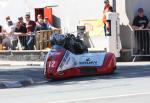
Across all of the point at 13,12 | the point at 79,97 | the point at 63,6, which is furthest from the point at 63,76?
the point at 13,12

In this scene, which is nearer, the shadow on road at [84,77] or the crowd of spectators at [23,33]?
the shadow on road at [84,77]

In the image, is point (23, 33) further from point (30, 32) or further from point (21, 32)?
point (30, 32)

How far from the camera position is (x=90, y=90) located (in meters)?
15.0

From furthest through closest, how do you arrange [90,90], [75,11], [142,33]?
[75,11] < [142,33] < [90,90]

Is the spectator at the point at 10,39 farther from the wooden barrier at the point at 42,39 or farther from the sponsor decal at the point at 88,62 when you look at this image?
the sponsor decal at the point at 88,62

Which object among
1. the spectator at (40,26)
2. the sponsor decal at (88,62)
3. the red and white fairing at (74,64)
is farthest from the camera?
the spectator at (40,26)

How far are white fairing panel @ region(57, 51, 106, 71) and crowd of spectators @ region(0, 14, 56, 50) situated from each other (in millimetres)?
7394

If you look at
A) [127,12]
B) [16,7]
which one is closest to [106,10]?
[127,12]

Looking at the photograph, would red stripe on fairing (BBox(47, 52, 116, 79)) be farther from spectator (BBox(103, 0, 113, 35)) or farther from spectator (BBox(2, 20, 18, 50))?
spectator (BBox(2, 20, 18, 50))

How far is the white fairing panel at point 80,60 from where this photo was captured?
58.3ft

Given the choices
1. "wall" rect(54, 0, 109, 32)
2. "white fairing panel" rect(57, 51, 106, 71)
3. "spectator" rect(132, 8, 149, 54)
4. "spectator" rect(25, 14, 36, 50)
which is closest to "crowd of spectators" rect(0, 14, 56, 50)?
"spectator" rect(25, 14, 36, 50)

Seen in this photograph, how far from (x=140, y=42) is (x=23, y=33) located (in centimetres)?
534

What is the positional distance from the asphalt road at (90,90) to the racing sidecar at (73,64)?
0.22 meters

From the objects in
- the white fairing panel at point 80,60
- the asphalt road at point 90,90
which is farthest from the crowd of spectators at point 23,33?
the white fairing panel at point 80,60
